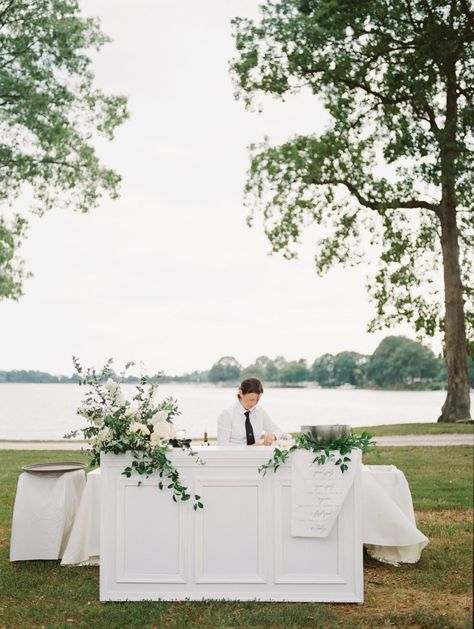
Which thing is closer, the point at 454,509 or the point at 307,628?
the point at 307,628

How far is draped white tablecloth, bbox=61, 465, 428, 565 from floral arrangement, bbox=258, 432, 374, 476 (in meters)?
1.22

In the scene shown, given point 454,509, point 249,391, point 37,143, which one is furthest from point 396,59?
point 249,391

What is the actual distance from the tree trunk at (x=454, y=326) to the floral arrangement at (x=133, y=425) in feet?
56.6

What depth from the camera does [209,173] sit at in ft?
67.6

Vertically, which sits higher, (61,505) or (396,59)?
(396,59)

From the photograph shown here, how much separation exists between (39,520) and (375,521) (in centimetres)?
300

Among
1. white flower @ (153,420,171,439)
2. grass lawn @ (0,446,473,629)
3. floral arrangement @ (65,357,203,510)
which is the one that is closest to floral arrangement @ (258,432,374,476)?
floral arrangement @ (65,357,203,510)

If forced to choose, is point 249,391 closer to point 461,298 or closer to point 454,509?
point 454,509

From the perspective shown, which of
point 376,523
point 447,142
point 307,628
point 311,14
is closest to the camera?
point 307,628

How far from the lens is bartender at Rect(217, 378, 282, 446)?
7273 mm

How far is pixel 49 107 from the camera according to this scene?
69.6 feet

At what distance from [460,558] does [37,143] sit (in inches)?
696

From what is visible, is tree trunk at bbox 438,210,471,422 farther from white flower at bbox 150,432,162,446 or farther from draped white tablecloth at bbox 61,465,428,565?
white flower at bbox 150,432,162,446

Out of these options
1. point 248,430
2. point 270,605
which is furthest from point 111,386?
point 270,605
